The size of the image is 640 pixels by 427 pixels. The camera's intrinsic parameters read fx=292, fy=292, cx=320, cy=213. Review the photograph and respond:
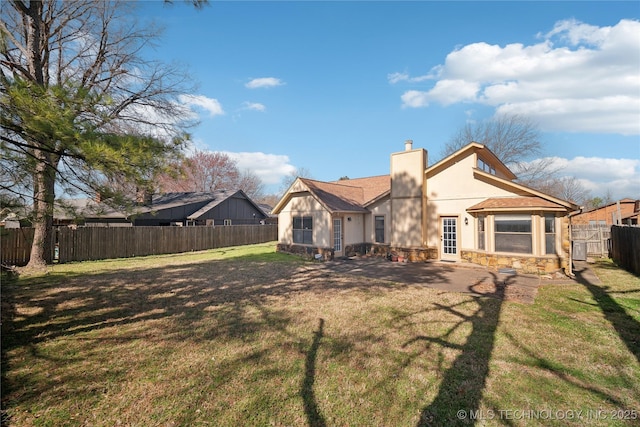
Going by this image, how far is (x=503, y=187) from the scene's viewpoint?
40.9ft

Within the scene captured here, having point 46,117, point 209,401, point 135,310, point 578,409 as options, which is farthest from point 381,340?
point 46,117

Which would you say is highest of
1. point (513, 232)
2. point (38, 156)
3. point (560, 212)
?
point (38, 156)

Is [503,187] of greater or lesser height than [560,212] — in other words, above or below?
above

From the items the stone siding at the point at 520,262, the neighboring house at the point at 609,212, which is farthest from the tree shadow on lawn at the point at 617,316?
the neighboring house at the point at 609,212

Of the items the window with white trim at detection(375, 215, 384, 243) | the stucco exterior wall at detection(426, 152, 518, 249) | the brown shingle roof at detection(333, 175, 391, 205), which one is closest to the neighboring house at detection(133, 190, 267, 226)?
the brown shingle roof at detection(333, 175, 391, 205)

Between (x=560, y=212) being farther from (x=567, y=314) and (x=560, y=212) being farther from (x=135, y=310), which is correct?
(x=135, y=310)

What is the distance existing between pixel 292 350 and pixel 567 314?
633cm

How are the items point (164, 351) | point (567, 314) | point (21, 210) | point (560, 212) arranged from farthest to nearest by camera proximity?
point (560, 212), point (567, 314), point (21, 210), point (164, 351)

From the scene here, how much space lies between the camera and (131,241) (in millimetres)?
16266

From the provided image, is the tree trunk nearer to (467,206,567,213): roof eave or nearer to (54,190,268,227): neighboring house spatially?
(54,190,268,227): neighboring house

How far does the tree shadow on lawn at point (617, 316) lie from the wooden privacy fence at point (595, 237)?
8.59 meters

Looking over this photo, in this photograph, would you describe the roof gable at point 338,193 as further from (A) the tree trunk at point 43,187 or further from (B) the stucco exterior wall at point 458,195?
(A) the tree trunk at point 43,187

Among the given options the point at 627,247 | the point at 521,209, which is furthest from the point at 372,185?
the point at 627,247

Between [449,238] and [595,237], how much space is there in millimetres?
9807
